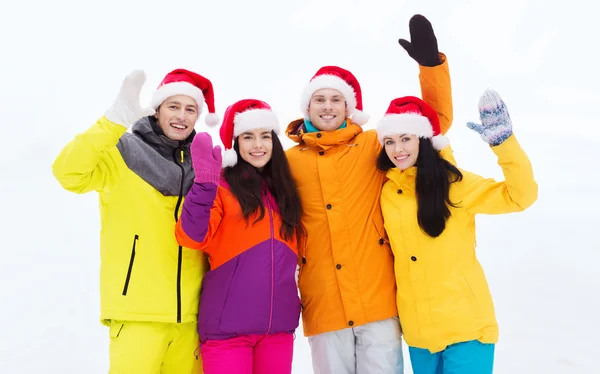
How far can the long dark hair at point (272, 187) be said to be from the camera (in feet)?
7.67

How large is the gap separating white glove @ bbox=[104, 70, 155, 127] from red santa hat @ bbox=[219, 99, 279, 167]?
497mm

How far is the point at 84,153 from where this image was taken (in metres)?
2.08

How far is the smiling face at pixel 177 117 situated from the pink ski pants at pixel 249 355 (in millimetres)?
960

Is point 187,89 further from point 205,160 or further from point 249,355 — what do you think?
point 249,355

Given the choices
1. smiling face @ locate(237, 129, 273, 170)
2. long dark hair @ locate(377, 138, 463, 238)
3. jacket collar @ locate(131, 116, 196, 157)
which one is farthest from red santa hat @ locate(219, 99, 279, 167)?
long dark hair @ locate(377, 138, 463, 238)

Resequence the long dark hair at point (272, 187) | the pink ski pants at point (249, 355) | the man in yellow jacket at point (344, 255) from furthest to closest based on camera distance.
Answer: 1. the man in yellow jacket at point (344, 255)
2. the long dark hair at point (272, 187)
3. the pink ski pants at point (249, 355)

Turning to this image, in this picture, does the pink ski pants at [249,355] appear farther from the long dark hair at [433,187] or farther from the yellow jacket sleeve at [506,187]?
the yellow jacket sleeve at [506,187]

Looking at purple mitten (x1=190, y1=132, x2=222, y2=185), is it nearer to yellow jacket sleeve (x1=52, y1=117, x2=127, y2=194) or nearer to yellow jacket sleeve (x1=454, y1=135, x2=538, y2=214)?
yellow jacket sleeve (x1=52, y1=117, x2=127, y2=194)

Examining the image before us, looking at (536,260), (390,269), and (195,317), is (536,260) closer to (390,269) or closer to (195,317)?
(390,269)

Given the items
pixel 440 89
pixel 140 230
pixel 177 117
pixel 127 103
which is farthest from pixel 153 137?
pixel 440 89

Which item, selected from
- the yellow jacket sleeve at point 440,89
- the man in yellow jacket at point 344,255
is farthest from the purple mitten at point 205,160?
the yellow jacket sleeve at point 440,89

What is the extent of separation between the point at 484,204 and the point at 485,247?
4.58 meters

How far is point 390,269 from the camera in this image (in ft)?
→ 8.16

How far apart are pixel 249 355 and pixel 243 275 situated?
0.34 meters
